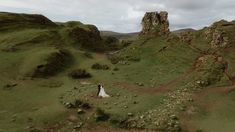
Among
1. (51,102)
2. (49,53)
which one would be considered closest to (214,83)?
(51,102)

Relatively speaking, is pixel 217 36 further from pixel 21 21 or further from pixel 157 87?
pixel 21 21

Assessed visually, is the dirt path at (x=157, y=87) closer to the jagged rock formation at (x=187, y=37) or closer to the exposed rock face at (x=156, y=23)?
the jagged rock formation at (x=187, y=37)

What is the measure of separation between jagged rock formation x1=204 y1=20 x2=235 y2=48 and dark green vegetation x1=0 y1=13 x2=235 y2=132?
0.06 metres

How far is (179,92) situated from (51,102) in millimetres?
13043

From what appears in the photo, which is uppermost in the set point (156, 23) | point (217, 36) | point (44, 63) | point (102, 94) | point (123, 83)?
point (156, 23)

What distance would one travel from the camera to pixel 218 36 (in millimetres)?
47375

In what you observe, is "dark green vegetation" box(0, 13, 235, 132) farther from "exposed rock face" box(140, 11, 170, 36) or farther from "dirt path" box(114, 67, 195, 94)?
"exposed rock face" box(140, 11, 170, 36)

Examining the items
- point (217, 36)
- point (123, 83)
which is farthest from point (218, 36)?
point (123, 83)

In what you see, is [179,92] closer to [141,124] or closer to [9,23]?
[141,124]

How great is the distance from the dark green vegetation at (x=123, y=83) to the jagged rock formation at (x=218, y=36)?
6 cm

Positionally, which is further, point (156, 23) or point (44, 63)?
point (156, 23)

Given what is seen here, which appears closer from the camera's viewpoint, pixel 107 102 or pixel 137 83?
pixel 107 102

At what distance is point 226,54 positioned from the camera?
46.7 meters

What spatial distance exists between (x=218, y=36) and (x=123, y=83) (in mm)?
12422
